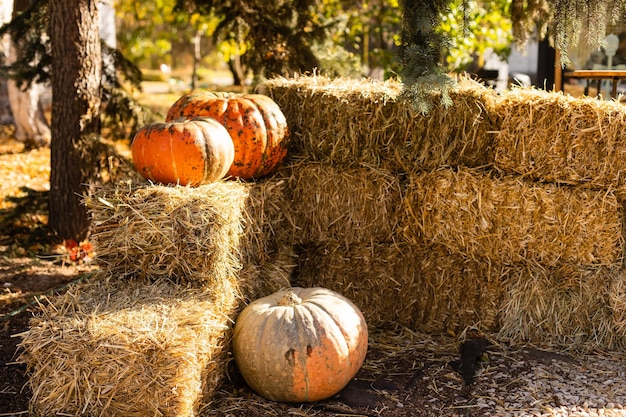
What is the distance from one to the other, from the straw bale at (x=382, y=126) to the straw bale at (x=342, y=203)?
0.11 metres

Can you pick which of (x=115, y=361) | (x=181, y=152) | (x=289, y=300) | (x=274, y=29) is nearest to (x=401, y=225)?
(x=289, y=300)

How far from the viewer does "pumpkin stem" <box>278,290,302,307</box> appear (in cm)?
409

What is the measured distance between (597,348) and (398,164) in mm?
1829

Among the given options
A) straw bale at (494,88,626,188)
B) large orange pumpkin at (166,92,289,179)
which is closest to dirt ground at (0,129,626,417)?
straw bale at (494,88,626,188)

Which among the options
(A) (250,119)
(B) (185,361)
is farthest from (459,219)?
(B) (185,361)

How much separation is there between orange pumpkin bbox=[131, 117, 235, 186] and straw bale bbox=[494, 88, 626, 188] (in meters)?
1.87

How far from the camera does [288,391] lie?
3.92 meters

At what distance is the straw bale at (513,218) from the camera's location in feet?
15.2

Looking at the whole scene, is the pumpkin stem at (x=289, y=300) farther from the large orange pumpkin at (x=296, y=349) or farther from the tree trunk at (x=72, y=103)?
the tree trunk at (x=72, y=103)

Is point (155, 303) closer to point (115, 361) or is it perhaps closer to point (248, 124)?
point (115, 361)

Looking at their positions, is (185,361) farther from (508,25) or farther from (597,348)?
(508,25)

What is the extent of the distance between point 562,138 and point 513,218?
611 mm

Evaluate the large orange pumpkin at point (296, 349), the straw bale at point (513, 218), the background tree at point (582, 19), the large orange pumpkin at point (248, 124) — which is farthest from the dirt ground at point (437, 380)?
the background tree at point (582, 19)

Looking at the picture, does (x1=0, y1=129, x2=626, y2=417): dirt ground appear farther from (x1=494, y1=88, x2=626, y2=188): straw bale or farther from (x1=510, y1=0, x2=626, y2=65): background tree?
A: (x1=510, y1=0, x2=626, y2=65): background tree
